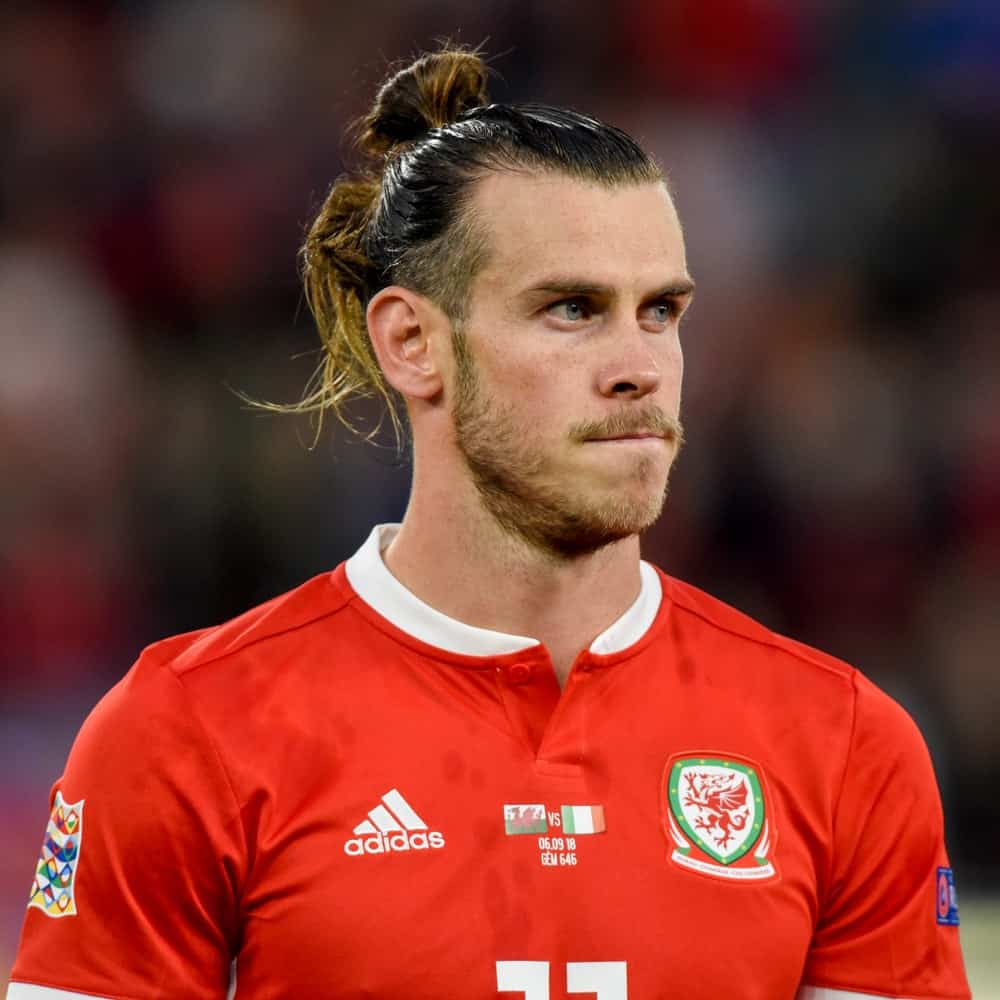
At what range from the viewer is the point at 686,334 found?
20.4 ft

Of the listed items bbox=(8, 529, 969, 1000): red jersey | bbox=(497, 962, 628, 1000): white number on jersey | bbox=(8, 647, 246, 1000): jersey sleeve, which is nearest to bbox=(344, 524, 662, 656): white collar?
bbox=(8, 529, 969, 1000): red jersey

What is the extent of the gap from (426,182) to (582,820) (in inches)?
40.0

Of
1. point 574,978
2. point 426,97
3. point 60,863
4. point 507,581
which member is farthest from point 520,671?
point 426,97

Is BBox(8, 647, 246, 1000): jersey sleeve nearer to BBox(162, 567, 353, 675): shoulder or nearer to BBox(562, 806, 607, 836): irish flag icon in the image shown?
BBox(162, 567, 353, 675): shoulder

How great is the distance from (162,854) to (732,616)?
100 cm

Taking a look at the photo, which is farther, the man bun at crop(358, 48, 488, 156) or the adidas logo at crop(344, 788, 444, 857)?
the man bun at crop(358, 48, 488, 156)

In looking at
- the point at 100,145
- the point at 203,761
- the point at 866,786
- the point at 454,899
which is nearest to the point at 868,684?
the point at 866,786

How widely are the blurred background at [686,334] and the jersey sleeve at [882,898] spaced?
9.67 feet

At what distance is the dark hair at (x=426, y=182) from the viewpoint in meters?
2.69

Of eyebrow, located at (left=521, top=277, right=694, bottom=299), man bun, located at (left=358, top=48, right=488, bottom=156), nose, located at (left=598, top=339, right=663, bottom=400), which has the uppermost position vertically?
man bun, located at (left=358, top=48, right=488, bottom=156)

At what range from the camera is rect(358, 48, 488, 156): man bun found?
2990mm

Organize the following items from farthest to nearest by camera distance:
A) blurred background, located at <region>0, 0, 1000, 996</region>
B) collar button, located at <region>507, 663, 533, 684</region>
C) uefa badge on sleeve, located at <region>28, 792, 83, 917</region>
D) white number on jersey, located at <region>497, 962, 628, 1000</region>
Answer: blurred background, located at <region>0, 0, 1000, 996</region>, collar button, located at <region>507, 663, 533, 684</region>, uefa badge on sleeve, located at <region>28, 792, 83, 917</region>, white number on jersey, located at <region>497, 962, 628, 1000</region>

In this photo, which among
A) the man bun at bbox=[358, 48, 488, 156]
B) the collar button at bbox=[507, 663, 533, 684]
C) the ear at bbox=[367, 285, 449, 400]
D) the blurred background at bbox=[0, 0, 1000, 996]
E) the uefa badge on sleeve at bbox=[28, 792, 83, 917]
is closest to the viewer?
the uefa badge on sleeve at bbox=[28, 792, 83, 917]

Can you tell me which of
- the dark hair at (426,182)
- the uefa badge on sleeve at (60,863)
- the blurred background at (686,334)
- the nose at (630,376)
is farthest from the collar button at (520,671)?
the blurred background at (686,334)
